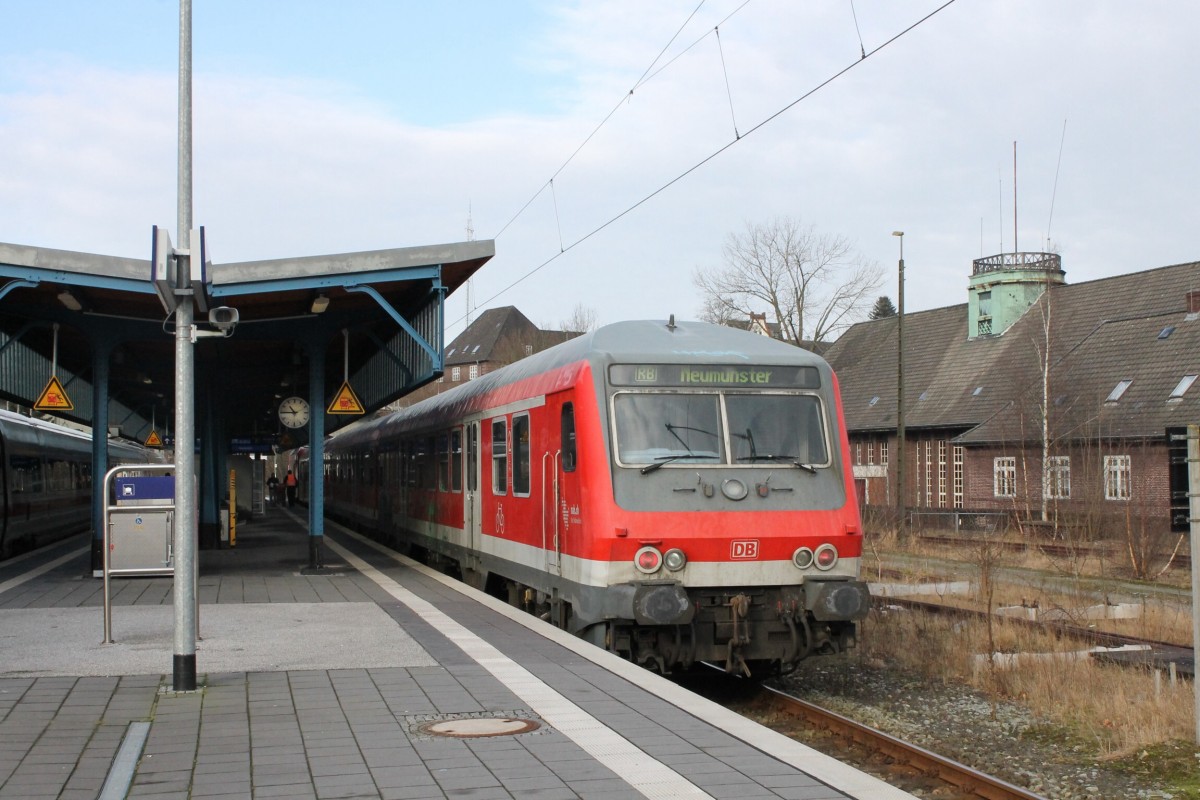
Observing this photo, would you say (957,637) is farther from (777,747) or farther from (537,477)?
(777,747)

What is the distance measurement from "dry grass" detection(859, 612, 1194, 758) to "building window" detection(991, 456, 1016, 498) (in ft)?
80.6

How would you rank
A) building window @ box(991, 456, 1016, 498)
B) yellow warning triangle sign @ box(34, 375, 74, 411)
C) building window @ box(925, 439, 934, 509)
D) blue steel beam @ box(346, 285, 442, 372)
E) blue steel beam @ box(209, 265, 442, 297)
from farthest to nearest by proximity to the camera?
building window @ box(925, 439, 934, 509)
building window @ box(991, 456, 1016, 498)
yellow warning triangle sign @ box(34, 375, 74, 411)
blue steel beam @ box(346, 285, 442, 372)
blue steel beam @ box(209, 265, 442, 297)

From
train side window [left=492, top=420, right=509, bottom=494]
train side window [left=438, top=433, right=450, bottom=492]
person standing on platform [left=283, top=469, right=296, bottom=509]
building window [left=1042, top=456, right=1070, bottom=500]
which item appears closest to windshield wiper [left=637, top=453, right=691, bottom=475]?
train side window [left=492, top=420, right=509, bottom=494]

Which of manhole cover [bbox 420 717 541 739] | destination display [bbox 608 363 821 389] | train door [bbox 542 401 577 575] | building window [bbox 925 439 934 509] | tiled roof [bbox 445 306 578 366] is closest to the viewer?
manhole cover [bbox 420 717 541 739]

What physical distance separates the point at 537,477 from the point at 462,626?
159 centimetres

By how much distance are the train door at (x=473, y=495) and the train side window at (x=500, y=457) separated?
3.03ft

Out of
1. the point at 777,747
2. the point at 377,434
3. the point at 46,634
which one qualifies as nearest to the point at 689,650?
the point at 777,747

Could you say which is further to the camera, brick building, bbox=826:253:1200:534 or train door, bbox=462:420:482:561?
brick building, bbox=826:253:1200:534

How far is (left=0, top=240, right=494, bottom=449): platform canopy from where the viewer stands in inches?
603

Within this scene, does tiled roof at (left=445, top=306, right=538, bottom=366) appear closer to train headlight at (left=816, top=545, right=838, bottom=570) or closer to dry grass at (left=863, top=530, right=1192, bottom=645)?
dry grass at (left=863, top=530, right=1192, bottom=645)

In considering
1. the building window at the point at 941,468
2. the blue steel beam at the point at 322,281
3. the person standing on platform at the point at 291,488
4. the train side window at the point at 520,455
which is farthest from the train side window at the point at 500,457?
the person standing on platform at the point at 291,488

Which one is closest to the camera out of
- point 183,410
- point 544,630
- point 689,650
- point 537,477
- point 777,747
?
point 777,747

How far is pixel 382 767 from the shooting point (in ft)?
20.7

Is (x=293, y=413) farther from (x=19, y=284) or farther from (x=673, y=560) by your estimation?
(x=673, y=560)
